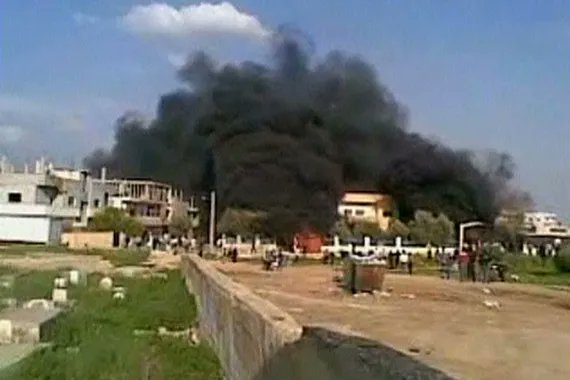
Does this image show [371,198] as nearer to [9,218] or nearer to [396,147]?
[396,147]

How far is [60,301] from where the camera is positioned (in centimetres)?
3141

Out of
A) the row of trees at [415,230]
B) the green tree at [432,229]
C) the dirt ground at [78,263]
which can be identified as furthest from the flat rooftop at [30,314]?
the green tree at [432,229]

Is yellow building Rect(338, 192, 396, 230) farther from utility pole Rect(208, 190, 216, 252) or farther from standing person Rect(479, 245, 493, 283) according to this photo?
standing person Rect(479, 245, 493, 283)

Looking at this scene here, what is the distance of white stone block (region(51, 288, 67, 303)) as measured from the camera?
3161cm

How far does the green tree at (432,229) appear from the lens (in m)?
88.9

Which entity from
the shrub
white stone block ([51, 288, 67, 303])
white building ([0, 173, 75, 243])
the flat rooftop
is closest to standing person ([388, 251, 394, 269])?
the shrub

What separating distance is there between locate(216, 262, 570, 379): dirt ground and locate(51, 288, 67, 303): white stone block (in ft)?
21.0

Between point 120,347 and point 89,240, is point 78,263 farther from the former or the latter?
point 120,347

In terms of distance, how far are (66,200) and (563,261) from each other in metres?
59.2

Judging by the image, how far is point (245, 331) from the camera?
1080 cm

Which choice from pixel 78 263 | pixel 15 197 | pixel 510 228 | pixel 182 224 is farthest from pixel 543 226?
pixel 78 263

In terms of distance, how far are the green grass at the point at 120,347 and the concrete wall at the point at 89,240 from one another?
5367cm

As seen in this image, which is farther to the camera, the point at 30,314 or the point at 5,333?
the point at 30,314

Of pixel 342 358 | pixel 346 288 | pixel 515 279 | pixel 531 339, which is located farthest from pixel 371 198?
pixel 342 358
